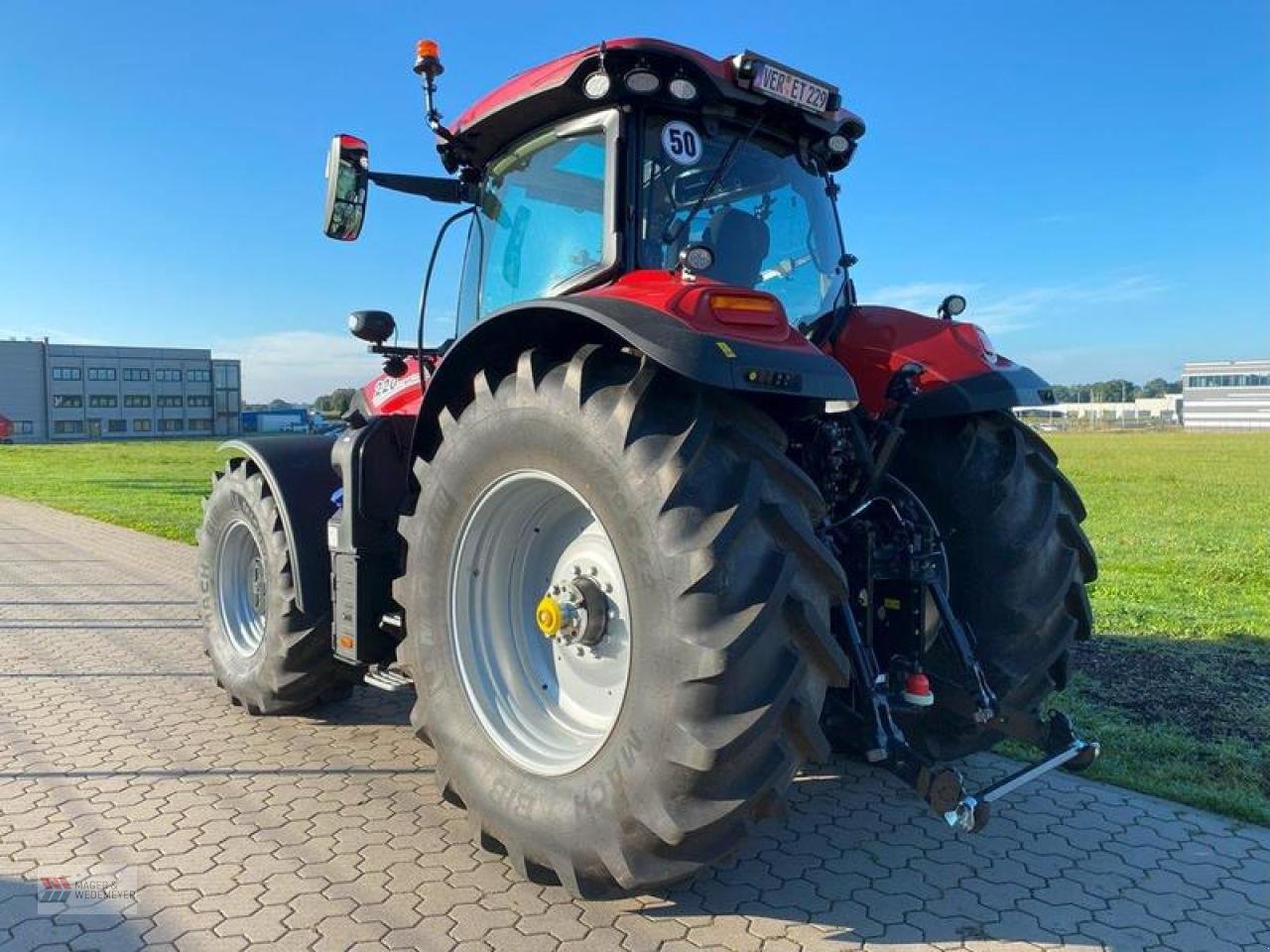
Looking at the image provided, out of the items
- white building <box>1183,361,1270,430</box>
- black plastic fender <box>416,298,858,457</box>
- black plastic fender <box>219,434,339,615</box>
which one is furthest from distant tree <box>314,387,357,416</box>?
white building <box>1183,361,1270,430</box>

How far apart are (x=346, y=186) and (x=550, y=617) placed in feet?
7.02

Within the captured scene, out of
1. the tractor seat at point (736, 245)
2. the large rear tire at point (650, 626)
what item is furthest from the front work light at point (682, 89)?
the large rear tire at point (650, 626)

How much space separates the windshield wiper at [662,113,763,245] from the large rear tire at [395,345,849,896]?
0.65 m

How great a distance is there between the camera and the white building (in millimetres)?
94375

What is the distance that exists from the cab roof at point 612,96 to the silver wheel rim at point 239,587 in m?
2.65

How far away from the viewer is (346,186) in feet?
13.2

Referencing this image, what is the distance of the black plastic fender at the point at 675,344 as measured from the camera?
2.57 m

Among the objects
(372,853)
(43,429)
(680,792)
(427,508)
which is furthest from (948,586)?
(43,429)

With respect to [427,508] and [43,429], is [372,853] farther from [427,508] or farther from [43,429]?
[43,429]

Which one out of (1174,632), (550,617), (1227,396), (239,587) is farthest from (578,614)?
(1227,396)

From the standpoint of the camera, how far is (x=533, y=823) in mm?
2949

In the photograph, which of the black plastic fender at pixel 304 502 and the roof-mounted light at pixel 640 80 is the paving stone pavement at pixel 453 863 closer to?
the black plastic fender at pixel 304 502

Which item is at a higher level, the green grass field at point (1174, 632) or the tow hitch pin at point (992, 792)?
the tow hitch pin at point (992, 792)

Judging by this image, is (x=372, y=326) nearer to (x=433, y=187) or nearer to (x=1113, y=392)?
(x=433, y=187)
